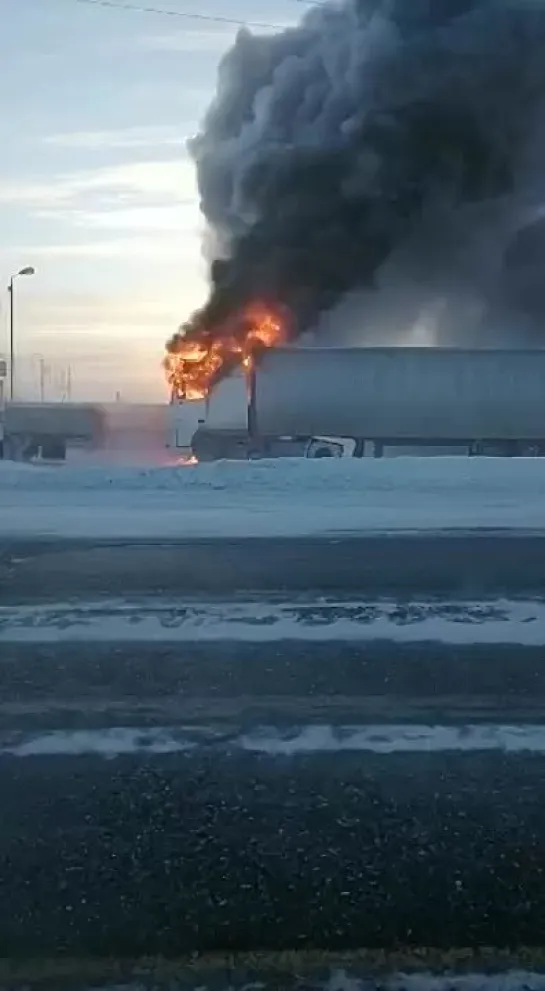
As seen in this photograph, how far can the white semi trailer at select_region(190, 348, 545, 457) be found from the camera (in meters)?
26.6

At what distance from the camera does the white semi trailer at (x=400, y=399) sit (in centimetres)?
2661

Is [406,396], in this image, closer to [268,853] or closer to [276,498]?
[276,498]

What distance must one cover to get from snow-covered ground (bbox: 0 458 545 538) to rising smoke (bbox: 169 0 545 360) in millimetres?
14268

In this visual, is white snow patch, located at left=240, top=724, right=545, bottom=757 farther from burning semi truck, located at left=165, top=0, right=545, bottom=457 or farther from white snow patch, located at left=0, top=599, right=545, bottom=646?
burning semi truck, located at left=165, top=0, right=545, bottom=457

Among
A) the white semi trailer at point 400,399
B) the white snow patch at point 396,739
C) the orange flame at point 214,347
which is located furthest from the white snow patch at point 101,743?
the orange flame at point 214,347

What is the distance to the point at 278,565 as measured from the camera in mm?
9922

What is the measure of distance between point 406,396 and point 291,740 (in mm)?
21860

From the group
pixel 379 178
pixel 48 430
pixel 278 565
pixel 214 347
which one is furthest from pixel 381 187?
pixel 278 565

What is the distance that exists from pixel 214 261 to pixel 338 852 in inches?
1190

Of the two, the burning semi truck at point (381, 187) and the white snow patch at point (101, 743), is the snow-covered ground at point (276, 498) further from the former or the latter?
the burning semi truck at point (381, 187)

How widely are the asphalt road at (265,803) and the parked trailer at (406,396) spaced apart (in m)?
19.8

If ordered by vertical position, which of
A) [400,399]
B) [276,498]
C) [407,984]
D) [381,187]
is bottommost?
[407,984]

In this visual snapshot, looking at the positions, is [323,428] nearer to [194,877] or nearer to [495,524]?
[495,524]

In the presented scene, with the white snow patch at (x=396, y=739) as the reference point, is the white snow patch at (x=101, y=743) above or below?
below
